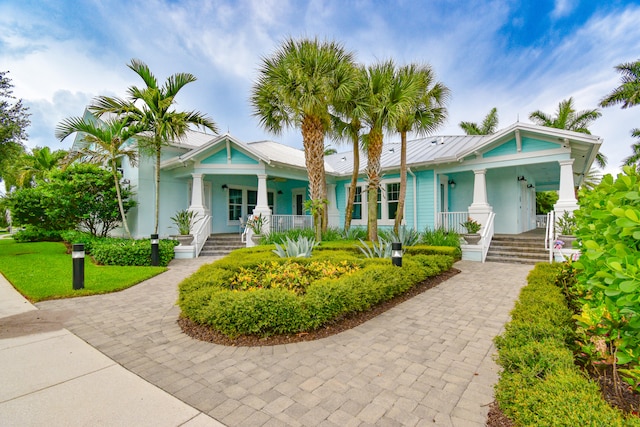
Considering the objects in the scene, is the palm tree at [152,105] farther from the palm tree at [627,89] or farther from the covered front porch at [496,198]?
the palm tree at [627,89]

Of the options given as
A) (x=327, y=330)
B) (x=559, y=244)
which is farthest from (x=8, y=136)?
(x=559, y=244)

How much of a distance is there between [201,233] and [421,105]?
966 cm

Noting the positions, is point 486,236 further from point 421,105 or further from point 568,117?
point 568,117

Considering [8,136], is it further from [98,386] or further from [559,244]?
[559,244]

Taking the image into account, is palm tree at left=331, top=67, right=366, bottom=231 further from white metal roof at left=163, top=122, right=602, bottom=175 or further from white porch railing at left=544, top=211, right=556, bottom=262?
white porch railing at left=544, top=211, right=556, bottom=262

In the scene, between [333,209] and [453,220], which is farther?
[333,209]

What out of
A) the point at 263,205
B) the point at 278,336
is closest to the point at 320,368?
the point at 278,336

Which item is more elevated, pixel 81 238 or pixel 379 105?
pixel 379 105

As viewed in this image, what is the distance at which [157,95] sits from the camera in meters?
10.8

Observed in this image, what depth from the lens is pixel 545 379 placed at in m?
2.04

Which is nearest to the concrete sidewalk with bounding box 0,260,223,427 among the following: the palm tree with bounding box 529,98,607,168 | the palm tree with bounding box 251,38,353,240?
the palm tree with bounding box 251,38,353,240

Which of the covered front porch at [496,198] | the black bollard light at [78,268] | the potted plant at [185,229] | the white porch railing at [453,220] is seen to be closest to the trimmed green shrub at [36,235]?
the potted plant at [185,229]

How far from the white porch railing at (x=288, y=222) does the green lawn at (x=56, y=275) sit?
526 centimetres

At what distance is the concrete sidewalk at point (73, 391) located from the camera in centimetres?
234
